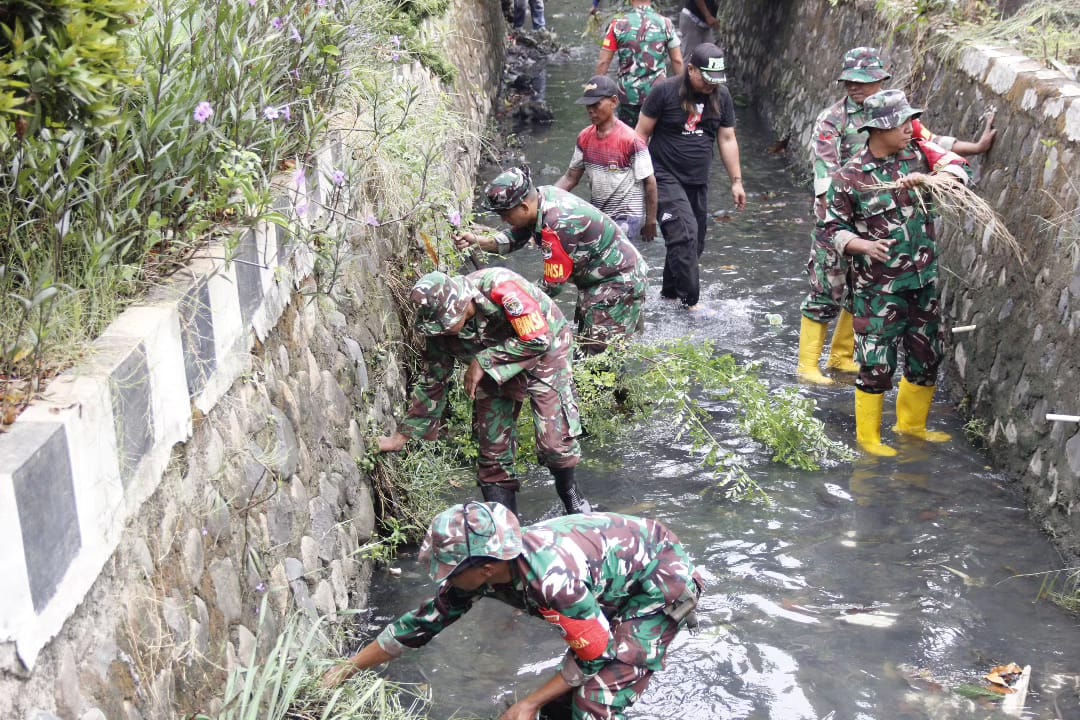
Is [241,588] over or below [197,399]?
below

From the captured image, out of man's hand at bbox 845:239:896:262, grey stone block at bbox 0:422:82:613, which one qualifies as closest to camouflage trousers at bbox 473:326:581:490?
man's hand at bbox 845:239:896:262

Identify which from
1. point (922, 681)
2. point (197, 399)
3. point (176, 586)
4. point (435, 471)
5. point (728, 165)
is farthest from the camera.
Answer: point (728, 165)

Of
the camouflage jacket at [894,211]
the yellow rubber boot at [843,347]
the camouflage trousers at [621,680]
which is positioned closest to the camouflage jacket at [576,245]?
the camouflage jacket at [894,211]

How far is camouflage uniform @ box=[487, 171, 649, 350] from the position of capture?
619 cm

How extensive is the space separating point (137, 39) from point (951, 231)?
5601 mm

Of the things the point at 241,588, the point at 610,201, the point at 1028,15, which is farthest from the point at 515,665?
the point at 1028,15

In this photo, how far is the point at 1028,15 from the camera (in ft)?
25.0

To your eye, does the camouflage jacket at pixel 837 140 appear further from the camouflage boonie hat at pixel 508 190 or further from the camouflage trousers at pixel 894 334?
the camouflage boonie hat at pixel 508 190

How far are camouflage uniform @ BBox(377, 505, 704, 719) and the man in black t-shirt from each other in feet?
14.5

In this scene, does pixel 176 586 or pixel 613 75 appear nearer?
pixel 176 586

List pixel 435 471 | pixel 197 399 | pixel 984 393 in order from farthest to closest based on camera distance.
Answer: pixel 984 393
pixel 435 471
pixel 197 399

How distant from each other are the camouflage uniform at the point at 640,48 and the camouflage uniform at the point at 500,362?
4.82m

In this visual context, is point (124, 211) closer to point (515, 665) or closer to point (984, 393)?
point (515, 665)

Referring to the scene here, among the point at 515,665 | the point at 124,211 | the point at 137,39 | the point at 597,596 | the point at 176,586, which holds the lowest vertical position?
the point at 515,665
